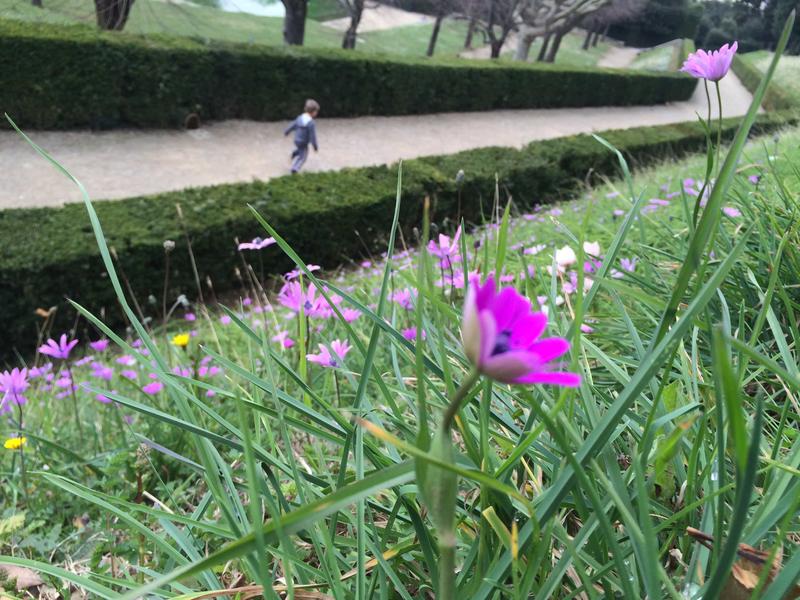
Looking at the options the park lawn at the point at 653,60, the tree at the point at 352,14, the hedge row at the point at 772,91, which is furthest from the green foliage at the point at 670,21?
the park lawn at the point at 653,60

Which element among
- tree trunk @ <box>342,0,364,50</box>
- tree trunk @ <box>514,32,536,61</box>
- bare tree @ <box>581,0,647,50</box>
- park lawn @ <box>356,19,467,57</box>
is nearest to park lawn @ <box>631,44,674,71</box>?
bare tree @ <box>581,0,647,50</box>

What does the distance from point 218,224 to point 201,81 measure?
20.8ft

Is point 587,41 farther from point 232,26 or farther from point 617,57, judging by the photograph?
point 232,26

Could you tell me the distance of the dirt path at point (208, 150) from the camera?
8.30 meters

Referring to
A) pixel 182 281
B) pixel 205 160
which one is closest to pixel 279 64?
pixel 205 160

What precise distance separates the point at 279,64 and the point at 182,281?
7694 millimetres

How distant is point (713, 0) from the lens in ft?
8.66

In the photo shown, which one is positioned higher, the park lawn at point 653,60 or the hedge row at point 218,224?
the park lawn at point 653,60

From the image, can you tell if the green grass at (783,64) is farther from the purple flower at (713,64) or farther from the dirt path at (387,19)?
the dirt path at (387,19)

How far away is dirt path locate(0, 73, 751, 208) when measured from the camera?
8297 mm

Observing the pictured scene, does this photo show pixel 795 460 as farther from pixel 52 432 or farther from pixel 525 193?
pixel 525 193

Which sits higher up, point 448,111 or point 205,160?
point 448,111

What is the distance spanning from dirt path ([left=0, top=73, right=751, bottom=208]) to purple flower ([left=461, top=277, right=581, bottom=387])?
7279 millimetres

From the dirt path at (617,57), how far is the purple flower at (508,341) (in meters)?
31.0
